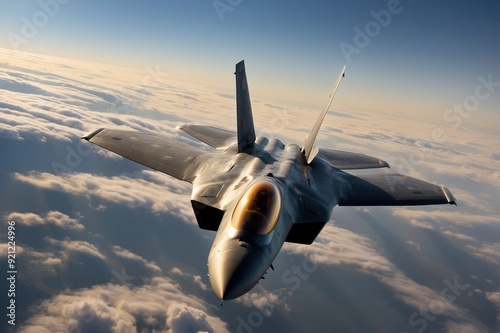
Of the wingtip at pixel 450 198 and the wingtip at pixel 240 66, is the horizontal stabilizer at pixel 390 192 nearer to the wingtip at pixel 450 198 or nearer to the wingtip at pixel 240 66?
the wingtip at pixel 450 198

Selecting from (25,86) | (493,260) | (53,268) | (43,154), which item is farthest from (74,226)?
(493,260)

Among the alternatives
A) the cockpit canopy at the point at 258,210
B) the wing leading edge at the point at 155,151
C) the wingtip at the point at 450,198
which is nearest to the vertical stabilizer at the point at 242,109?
the wing leading edge at the point at 155,151

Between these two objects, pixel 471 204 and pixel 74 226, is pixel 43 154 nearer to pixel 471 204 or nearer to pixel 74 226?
pixel 74 226

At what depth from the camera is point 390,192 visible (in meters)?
12.0

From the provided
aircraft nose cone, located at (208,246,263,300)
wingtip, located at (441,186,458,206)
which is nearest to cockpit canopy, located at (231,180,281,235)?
aircraft nose cone, located at (208,246,263,300)

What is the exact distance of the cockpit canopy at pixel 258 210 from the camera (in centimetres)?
630

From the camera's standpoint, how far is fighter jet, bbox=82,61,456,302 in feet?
19.3

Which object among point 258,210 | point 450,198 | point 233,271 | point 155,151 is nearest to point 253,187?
point 258,210

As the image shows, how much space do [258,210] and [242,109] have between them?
608 centimetres

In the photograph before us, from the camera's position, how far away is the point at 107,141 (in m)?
13.3

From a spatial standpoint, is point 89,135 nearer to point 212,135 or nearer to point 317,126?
point 212,135

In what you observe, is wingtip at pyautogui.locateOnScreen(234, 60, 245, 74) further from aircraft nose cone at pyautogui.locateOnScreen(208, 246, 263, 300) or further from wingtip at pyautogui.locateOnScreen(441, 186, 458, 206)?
wingtip at pyautogui.locateOnScreen(441, 186, 458, 206)

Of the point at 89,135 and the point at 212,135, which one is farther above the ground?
the point at 212,135

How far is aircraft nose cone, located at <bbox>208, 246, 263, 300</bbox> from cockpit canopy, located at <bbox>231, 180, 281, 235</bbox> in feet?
2.29
